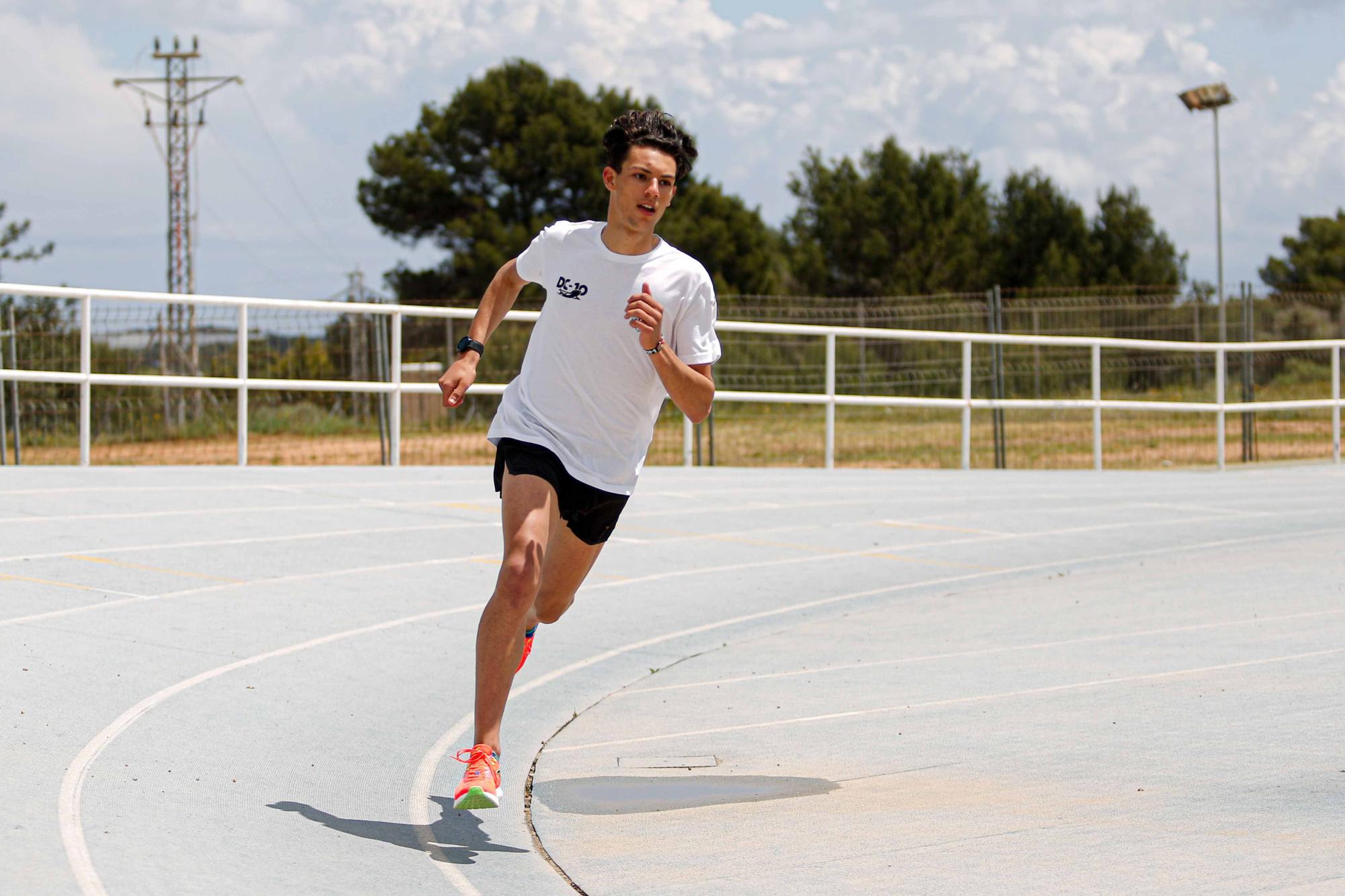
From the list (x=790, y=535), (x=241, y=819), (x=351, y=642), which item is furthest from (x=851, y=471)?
(x=241, y=819)

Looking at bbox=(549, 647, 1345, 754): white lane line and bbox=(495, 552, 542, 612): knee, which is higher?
bbox=(495, 552, 542, 612): knee

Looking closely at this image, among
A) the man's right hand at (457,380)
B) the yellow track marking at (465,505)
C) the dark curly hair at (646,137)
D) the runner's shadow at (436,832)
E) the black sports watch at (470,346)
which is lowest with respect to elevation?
the runner's shadow at (436,832)

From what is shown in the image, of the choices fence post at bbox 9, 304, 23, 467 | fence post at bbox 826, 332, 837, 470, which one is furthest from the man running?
fence post at bbox 9, 304, 23, 467

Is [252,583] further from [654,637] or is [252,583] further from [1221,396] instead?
[1221,396]

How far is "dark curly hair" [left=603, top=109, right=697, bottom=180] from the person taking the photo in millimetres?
4949

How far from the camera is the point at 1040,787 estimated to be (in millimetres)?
4996

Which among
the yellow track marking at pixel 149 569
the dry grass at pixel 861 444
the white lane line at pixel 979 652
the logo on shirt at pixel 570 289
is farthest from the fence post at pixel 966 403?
the logo on shirt at pixel 570 289

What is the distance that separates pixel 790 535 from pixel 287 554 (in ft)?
12.3

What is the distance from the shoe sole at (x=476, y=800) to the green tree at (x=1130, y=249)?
55.0 meters

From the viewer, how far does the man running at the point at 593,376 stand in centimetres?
476

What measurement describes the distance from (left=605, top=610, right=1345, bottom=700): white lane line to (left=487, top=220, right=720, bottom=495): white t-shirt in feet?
6.48

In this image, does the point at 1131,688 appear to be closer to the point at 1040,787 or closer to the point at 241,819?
the point at 1040,787

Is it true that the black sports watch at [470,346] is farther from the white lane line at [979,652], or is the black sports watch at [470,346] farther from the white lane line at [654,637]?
the white lane line at [979,652]

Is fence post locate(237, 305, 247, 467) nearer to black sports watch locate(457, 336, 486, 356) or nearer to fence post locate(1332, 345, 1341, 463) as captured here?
black sports watch locate(457, 336, 486, 356)
